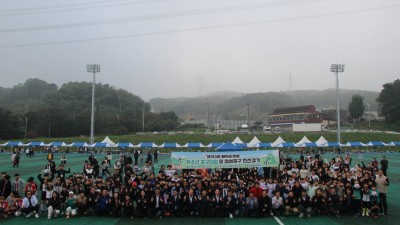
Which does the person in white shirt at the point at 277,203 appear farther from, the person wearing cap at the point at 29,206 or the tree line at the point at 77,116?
the tree line at the point at 77,116

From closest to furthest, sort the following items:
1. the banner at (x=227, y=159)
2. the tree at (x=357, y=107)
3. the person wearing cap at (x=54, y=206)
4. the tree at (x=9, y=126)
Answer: the person wearing cap at (x=54, y=206) < the banner at (x=227, y=159) < the tree at (x=9, y=126) < the tree at (x=357, y=107)

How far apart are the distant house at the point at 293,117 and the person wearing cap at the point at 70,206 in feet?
317

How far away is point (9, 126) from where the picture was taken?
2970 inches

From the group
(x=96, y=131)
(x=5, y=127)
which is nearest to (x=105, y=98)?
(x=96, y=131)

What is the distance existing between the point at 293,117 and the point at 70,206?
106025 millimetres

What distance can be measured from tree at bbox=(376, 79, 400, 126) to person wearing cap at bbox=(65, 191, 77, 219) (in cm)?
8908

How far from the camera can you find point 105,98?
431ft

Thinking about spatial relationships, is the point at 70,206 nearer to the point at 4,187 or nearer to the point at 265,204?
the point at 4,187

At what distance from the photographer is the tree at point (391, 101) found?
8750 cm

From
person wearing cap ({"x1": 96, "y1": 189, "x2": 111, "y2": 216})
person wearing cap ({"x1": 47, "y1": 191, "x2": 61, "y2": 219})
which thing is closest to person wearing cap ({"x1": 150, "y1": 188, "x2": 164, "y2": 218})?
person wearing cap ({"x1": 96, "y1": 189, "x2": 111, "y2": 216})

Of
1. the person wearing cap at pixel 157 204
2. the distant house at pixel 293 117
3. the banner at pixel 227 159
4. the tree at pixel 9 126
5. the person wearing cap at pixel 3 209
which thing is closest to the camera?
the person wearing cap at pixel 3 209

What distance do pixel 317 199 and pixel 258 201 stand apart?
2.10 metres

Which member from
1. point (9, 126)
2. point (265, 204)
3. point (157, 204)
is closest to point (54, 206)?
point (157, 204)

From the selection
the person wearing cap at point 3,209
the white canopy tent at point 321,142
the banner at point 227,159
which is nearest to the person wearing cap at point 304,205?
the banner at point 227,159
